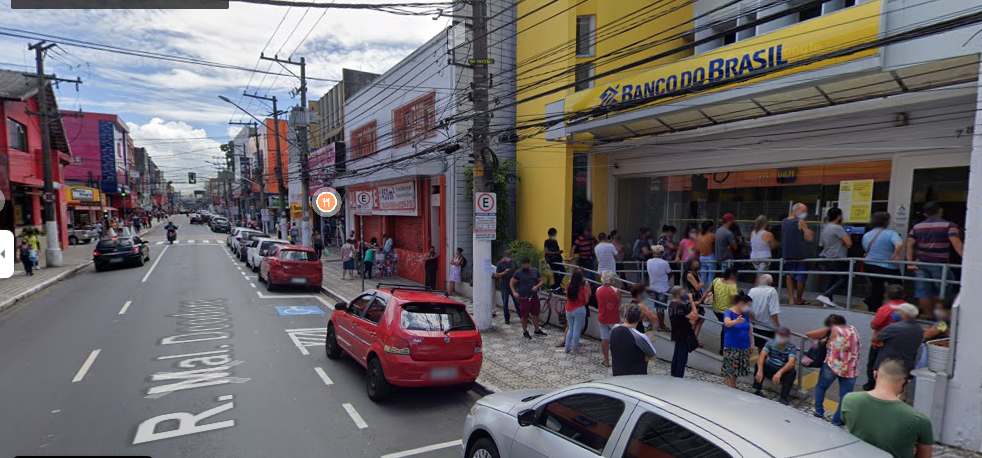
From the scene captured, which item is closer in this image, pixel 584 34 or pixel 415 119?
pixel 584 34

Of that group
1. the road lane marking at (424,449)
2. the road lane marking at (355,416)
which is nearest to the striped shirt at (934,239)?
the road lane marking at (424,449)

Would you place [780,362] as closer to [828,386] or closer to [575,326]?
[828,386]

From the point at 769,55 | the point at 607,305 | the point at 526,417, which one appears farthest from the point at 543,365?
the point at 769,55

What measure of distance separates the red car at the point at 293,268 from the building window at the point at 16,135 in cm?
1707

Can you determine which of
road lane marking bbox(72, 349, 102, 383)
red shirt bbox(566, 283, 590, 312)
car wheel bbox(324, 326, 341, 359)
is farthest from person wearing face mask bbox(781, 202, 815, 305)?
road lane marking bbox(72, 349, 102, 383)

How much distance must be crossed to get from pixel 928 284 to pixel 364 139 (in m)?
21.4

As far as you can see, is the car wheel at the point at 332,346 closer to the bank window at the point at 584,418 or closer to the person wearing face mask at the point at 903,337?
the bank window at the point at 584,418

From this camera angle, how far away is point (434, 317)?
22.1 feet

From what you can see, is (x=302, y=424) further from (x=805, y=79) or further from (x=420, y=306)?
(x=805, y=79)

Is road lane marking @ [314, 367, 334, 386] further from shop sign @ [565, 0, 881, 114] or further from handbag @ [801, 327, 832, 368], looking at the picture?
shop sign @ [565, 0, 881, 114]

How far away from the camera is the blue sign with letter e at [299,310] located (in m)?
12.3

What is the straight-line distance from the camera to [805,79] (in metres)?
7.54

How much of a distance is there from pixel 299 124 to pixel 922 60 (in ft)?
76.7

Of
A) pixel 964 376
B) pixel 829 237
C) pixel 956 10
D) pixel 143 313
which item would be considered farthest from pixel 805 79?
pixel 143 313
